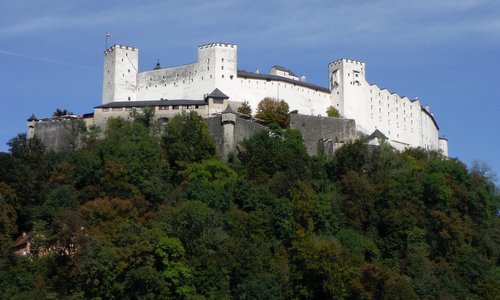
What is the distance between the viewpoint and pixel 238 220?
1913 inches

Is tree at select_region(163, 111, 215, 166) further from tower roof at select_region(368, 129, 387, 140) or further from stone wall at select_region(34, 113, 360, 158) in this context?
tower roof at select_region(368, 129, 387, 140)

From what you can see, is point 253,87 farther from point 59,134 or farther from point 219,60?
point 59,134

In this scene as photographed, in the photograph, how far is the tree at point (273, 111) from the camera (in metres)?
67.0

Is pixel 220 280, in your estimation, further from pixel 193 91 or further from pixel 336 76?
pixel 336 76

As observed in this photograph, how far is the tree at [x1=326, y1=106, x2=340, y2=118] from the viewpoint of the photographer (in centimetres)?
7219

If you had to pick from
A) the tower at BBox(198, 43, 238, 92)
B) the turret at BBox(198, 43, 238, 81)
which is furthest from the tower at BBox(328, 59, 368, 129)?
the turret at BBox(198, 43, 238, 81)

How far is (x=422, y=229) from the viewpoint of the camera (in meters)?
52.1

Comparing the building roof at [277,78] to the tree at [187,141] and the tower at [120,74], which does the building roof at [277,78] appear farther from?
the tree at [187,141]

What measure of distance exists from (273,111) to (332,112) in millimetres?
6847

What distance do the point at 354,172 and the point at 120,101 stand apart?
894 inches

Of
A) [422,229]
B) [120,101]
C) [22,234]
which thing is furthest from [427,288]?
[120,101]

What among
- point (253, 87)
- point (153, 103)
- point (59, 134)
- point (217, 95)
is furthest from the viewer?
point (253, 87)

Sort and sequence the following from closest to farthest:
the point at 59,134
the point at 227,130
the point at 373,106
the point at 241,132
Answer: the point at 227,130 < the point at 241,132 < the point at 59,134 < the point at 373,106

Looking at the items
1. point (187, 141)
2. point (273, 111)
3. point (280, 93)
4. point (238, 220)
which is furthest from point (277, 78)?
point (238, 220)
